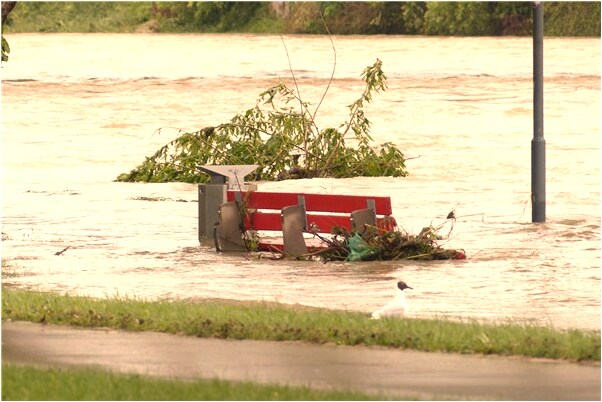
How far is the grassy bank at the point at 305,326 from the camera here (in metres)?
12.3

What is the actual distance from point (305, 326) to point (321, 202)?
23.3 ft

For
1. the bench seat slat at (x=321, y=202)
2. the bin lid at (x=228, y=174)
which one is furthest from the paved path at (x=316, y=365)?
the bin lid at (x=228, y=174)

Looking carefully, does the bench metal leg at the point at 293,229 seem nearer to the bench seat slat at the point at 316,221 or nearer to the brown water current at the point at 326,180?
the bench seat slat at the point at 316,221

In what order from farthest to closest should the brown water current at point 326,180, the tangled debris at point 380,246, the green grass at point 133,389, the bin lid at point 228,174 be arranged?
the bin lid at point 228,174, the tangled debris at point 380,246, the brown water current at point 326,180, the green grass at point 133,389

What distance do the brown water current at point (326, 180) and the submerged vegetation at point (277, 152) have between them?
0.35 m

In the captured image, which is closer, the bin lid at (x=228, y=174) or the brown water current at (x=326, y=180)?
the brown water current at (x=326, y=180)

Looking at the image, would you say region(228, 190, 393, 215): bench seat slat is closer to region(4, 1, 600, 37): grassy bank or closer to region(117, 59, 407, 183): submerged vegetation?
region(117, 59, 407, 183): submerged vegetation

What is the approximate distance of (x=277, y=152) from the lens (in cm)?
2891

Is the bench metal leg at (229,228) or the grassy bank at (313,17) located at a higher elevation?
the grassy bank at (313,17)

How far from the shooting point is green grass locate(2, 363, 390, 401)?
10508mm

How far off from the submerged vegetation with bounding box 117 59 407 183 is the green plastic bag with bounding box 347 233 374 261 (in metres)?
7.60

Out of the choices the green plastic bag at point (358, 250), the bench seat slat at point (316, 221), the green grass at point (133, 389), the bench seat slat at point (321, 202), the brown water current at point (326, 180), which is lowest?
the brown water current at point (326, 180)

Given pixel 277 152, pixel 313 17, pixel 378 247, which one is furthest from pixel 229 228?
pixel 313 17

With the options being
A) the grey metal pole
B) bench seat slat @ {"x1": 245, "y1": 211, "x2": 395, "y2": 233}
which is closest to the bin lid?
bench seat slat @ {"x1": 245, "y1": 211, "x2": 395, "y2": 233}
